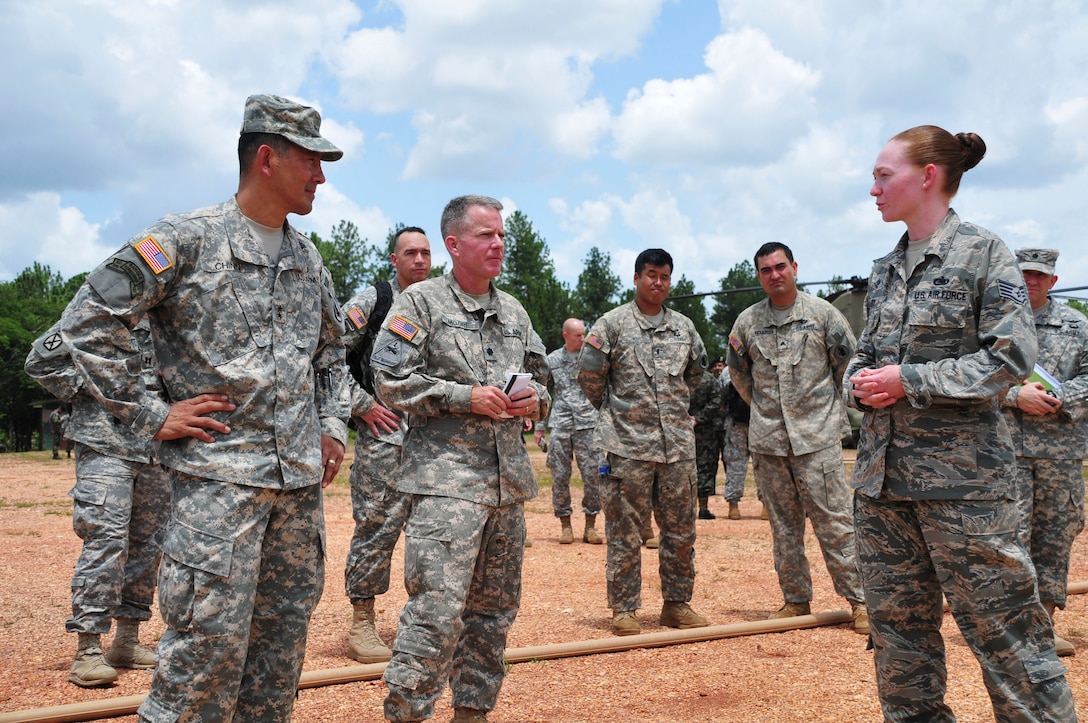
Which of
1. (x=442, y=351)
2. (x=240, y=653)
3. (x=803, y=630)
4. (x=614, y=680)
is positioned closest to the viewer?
(x=240, y=653)

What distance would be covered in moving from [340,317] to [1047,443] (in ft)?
15.1

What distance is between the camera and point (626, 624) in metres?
6.75

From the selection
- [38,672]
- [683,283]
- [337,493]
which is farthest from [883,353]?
[683,283]

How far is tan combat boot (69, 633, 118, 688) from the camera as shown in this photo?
5441 millimetres

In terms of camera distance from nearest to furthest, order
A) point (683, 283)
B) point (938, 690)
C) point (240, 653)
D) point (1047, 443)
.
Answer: point (240, 653) < point (938, 690) < point (1047, 443) < point (683, 283)

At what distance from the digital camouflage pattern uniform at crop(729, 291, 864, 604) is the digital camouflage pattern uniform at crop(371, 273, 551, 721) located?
270 centimetres

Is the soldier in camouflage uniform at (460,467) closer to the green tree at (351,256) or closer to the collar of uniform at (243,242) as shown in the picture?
the collar of uniform at (243,242)

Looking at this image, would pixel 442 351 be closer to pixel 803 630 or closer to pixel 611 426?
pixel 611 426

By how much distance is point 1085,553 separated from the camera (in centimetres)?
1016

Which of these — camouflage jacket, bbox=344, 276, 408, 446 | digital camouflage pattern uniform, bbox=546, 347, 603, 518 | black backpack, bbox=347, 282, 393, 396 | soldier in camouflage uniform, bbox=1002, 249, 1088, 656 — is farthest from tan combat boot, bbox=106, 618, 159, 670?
digital camouflage pattern uniform, bbox=546, 347, 603, 518

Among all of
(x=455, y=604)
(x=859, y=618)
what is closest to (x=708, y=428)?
(x=859, y=618)

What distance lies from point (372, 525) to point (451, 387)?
6.41 feet

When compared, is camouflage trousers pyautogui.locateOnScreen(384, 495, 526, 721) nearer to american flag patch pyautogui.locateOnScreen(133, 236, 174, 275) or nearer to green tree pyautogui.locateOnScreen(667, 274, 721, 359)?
american flag patch pyautogui.locateOnScreen(133, 236, 174, 275)

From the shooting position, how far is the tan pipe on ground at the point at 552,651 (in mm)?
4602
